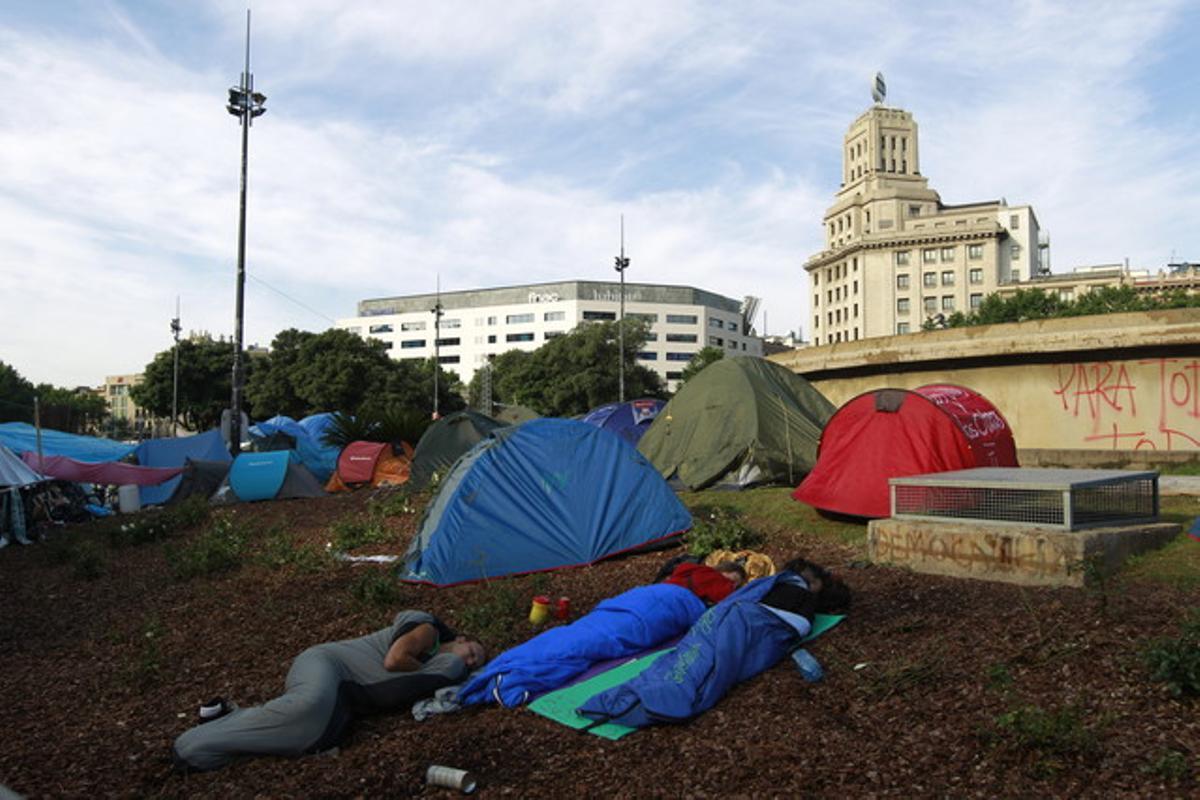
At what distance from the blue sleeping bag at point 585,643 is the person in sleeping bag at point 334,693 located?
239 millimetres

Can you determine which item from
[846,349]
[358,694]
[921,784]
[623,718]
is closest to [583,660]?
[623,718]

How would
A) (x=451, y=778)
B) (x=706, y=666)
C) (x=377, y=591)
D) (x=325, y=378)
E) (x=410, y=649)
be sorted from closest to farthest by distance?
(x=451, y=778) < (x=706, y=666) < (x=410, y=649) < (x=377, y=591) < (x=325, y=378)

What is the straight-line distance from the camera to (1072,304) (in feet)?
198

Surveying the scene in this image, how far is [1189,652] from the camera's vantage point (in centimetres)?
355

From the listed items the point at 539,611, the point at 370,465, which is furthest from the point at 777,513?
the point at 370,465

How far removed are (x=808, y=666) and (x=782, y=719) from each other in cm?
54

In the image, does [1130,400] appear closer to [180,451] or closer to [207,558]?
[207,558]

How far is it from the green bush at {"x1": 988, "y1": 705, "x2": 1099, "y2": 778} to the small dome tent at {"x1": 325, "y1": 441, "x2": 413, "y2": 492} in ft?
53.5

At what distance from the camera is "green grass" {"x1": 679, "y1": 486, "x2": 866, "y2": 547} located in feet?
27.2

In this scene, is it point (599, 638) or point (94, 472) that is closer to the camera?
point (599, 638)

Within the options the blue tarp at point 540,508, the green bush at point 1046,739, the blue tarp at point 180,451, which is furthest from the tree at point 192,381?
the green bush at point 1046,739

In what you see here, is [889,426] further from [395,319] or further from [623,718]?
[395,319]

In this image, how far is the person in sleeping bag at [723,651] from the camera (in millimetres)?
4078

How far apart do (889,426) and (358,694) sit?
19.1ft
